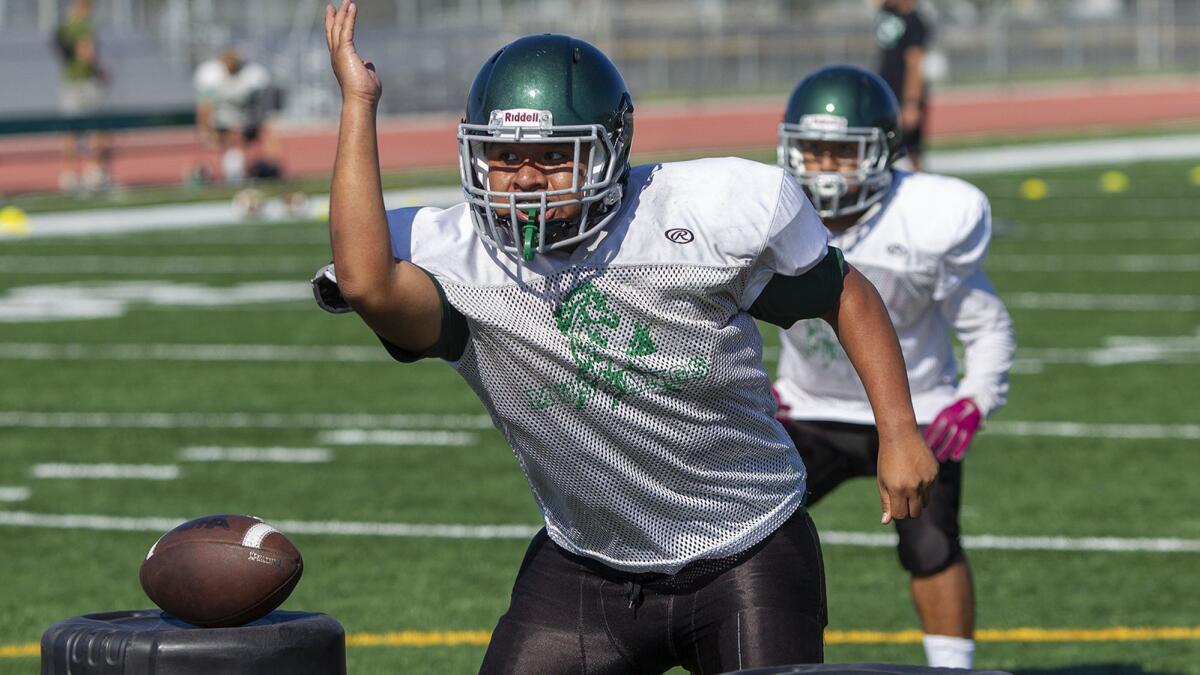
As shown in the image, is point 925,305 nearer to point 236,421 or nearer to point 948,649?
point 948,649

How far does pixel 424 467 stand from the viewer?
8422 millimetres

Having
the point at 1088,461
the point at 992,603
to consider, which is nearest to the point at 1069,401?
the point at 1088,461

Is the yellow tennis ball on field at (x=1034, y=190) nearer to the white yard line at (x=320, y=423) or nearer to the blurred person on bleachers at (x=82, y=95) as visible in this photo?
the blurred person on bleachers at (x=82, y=95)

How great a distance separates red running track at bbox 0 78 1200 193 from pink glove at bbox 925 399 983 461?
18.3 meters

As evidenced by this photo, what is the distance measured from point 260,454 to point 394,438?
0.62 metres

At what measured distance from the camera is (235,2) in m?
32.8

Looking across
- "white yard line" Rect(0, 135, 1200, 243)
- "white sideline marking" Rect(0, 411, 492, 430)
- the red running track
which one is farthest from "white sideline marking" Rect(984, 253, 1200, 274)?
the red running track

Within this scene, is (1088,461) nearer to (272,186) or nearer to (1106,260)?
(1106,260)

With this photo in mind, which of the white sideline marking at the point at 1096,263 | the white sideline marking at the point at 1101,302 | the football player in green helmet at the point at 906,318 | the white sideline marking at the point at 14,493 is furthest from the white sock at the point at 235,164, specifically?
the football player in green helmet at the point at 906,318

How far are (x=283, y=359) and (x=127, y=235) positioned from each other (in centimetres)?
655

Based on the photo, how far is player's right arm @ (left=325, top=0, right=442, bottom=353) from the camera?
3504 mm

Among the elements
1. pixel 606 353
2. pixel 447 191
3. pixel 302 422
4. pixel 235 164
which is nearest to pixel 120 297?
pixel 302 422

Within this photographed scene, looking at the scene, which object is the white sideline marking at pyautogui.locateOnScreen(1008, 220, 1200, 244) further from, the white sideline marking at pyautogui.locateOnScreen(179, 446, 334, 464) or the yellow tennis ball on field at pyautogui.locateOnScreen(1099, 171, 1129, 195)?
the white sideline marking at pyautogui.locateOnScreen(179, 446, 334, 464)

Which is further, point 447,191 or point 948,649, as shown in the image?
point 447,191
